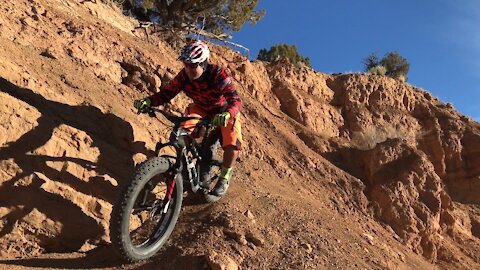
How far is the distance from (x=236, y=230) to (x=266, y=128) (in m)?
5.12

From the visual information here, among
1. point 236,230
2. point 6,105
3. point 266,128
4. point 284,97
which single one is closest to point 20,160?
point 6,105

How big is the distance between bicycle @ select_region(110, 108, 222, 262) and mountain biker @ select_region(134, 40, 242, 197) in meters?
0.19

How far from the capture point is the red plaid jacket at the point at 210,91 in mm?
5344

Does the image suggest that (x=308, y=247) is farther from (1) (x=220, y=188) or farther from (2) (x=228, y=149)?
(2) (x=228, y=149)

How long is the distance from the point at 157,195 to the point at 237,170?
7.10ft

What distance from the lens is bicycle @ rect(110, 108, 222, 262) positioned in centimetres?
427

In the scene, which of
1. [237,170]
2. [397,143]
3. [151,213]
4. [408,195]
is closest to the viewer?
[151,213]

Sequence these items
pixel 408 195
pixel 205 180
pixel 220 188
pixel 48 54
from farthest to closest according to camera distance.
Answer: pixel 408 195, pixel 48 54, pixel 220 188, pixel 205 180

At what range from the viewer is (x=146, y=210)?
468cm

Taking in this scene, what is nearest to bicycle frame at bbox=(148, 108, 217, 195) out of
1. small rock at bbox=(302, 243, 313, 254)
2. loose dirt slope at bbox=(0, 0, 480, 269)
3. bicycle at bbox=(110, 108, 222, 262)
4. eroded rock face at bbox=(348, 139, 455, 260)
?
bicycle at bbox=(110, 108, 222, 262)

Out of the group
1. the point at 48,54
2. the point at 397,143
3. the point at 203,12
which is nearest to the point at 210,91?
the point at 48,54

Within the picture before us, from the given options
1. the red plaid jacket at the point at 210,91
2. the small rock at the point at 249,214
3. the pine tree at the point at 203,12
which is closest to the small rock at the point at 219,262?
the small rock at the point at 249,214

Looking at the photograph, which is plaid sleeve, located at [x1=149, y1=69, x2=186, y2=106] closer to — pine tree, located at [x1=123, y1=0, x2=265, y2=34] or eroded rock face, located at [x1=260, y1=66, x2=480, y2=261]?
eroded rock face, located at [x1=260, y1=66, x2=480, y2=261]

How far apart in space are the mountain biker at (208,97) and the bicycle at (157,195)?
19cm
